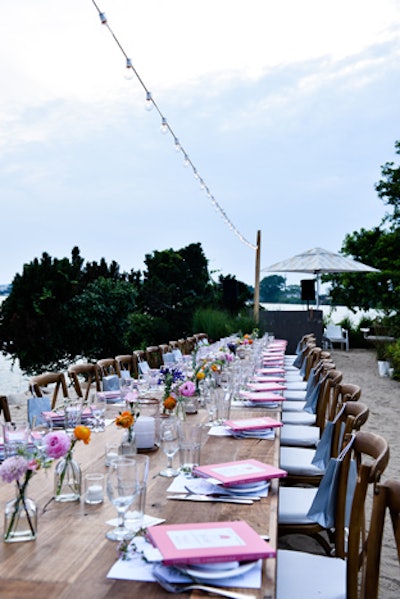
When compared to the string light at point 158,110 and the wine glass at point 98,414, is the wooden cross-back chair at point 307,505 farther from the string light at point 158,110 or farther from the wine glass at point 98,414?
the string light at point 158,110

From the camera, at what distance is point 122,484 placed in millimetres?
1528

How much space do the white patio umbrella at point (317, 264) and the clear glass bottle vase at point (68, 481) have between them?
1304 cm

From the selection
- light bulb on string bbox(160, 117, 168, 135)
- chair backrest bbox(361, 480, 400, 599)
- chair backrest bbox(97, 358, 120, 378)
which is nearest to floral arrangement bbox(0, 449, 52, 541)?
chair backrest bbox(361, 480, 400, 599)

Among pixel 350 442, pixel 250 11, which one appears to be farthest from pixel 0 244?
pixel 350 442

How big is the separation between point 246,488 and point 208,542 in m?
0.51

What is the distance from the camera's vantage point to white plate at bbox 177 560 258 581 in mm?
1310

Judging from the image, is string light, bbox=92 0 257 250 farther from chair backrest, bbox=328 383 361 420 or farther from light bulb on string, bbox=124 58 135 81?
chair backrest, bbox=328 383 361 420

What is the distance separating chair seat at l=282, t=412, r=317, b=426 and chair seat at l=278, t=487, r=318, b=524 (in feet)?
5.92

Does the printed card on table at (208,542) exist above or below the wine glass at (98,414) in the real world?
below

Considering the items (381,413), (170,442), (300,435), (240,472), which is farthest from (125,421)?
(381,413)

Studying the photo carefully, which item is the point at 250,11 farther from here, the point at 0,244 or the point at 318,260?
the point at 0,244

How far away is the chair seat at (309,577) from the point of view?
1.92m

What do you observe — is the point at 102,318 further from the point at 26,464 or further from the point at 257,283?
the point at 26,464

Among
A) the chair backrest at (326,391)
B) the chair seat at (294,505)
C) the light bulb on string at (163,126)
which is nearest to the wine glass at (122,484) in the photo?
the chair seat at (294,505)
